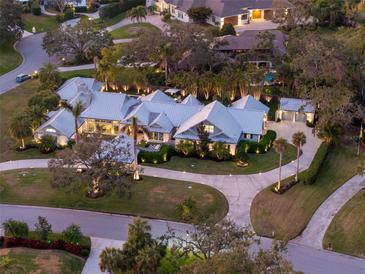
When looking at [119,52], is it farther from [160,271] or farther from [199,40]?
[160,271]

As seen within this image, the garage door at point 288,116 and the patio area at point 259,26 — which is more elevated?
the patio area at point 259,26

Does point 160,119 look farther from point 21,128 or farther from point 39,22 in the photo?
point 39,22

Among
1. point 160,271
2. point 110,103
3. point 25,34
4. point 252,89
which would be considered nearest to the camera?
point 160,271

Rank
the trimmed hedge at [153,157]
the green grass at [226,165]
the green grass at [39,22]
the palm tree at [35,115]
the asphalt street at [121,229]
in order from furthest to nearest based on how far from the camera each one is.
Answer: the green grass at [39,22], the palm tree at [35,115], the trimmed hedge at [153,157], the green grass at [226,165], the asphalt street at [121,229]

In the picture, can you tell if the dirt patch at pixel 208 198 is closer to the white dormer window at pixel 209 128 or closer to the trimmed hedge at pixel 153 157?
the trimmed hedge at pixel 153 157

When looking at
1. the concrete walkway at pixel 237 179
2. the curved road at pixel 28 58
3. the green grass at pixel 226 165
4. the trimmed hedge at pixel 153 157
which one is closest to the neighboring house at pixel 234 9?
the curved road at pixel 28 58

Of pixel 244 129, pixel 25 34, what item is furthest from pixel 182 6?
pixel 244 129

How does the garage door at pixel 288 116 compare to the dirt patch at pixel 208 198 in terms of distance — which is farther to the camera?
the garage door at pixel 288 116

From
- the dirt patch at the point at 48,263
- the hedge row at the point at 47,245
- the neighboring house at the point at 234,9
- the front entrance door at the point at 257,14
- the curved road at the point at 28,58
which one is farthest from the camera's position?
the front entrance door at the point at 257,14
